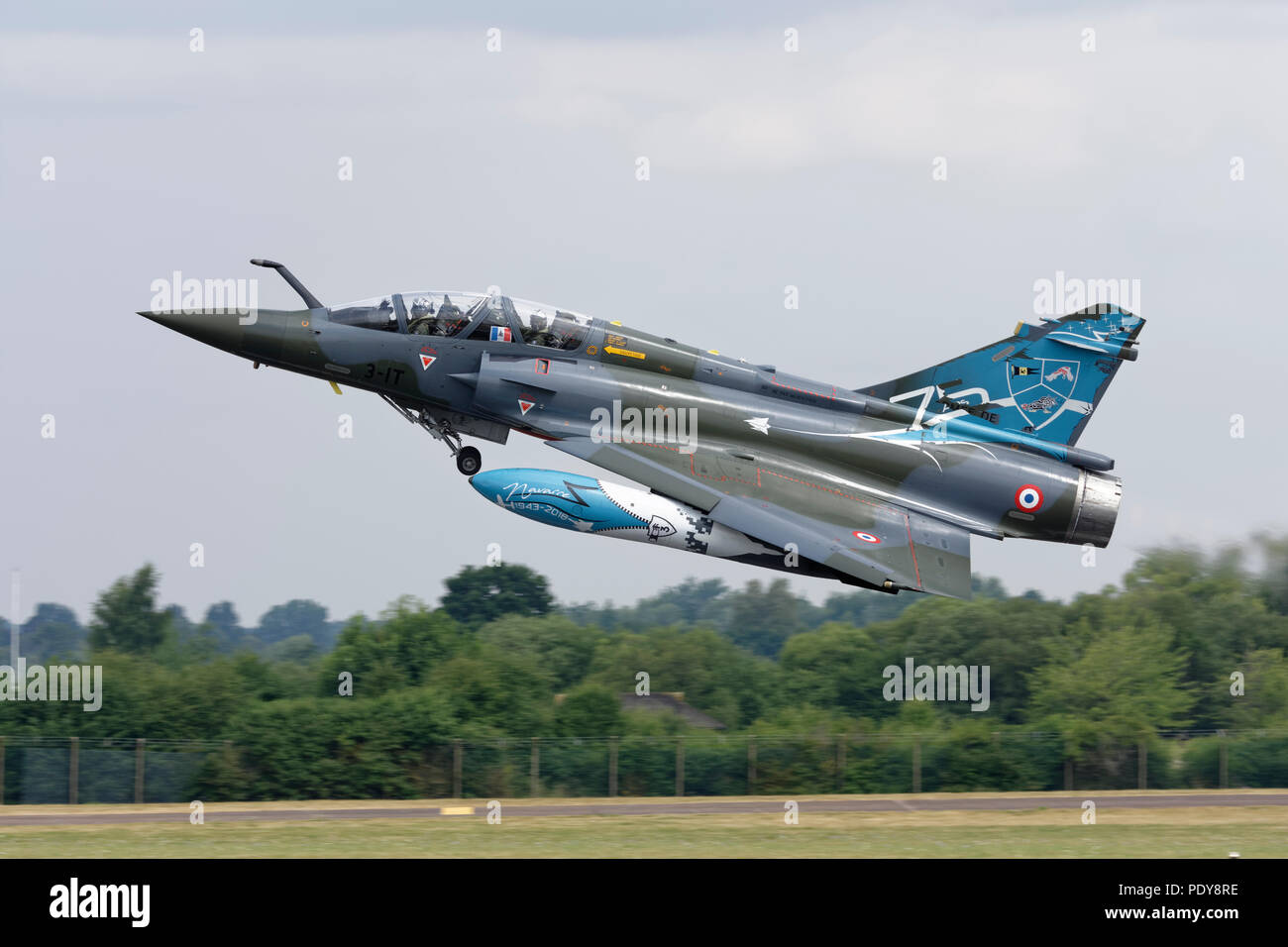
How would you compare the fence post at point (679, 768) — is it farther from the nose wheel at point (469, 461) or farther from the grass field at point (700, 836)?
the nose wheel at point (469, 461)

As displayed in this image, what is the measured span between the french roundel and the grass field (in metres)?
5.30

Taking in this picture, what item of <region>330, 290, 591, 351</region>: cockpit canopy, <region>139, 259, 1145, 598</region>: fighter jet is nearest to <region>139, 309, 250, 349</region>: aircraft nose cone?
<region>139, 259, 1145, 598</region>: fighter jet

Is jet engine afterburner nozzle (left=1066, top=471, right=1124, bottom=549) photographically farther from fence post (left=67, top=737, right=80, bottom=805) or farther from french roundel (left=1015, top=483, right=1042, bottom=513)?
fence post (left=67, top=737, right=80, bottom=805)

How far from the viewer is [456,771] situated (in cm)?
3509

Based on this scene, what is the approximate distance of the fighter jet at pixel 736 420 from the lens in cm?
2345

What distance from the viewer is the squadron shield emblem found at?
25688mm

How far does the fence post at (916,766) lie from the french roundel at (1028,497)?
40.5 ft

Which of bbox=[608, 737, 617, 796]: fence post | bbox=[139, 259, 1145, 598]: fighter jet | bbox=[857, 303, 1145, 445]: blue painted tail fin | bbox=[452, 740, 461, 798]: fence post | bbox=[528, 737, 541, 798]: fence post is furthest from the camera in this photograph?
bbox=[452, 740, 461, 798]: fence post

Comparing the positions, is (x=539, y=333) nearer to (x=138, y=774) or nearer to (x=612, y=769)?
(x=612, y=769)

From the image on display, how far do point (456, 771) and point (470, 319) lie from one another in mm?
14204

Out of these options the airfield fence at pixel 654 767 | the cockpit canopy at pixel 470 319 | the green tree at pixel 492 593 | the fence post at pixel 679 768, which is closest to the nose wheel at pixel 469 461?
the cockpit canopy at pixel 470 319

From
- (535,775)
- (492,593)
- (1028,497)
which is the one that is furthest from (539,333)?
(492,593)

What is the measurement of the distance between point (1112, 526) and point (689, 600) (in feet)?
292

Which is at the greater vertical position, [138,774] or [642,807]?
[138,774]
